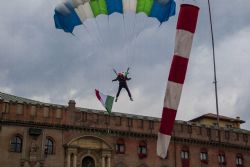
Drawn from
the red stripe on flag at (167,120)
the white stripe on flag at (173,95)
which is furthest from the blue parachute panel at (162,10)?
the red stripe on flag at (167,120)

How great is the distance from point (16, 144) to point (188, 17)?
3235cm

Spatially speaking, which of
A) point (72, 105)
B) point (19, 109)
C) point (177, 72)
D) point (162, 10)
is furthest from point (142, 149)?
point (177, 72)

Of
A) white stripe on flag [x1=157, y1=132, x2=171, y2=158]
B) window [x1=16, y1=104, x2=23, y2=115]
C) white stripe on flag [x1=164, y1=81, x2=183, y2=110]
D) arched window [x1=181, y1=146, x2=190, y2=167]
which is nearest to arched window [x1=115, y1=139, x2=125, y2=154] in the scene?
arched window [x1=181, y1=146, x2=190, y2=167]

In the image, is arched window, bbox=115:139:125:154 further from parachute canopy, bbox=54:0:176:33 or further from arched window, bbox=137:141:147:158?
parachute canopy, bbox=54:0:176:33

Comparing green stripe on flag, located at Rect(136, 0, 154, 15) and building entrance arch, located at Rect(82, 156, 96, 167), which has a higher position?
green stripe on flag, located at Rect(136, 0, 154, 15)

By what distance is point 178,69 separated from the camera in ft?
31.4

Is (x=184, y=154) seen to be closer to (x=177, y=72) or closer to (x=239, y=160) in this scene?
(x=239, y=160)

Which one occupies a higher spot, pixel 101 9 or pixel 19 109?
pixel 101 9

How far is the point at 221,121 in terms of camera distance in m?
60.1

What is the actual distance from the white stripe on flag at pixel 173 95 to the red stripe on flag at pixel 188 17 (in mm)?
1302

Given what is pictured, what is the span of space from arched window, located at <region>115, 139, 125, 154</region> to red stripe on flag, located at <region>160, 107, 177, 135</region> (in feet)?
111

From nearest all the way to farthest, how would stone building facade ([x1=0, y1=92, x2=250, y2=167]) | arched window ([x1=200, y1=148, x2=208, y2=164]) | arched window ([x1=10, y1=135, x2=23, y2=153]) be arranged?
1. arched window ([x1=10, y1=135, x2=23, y2=153])
2. stone building facade ([x1=0, y1=92, x2=250, y2=167])
3. arched window ([x1=200, y1=148, x2=208, y2=164])

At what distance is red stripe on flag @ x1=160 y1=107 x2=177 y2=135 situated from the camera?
9.54 metres

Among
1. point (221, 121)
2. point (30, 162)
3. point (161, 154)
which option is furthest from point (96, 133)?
point (161, 154)
